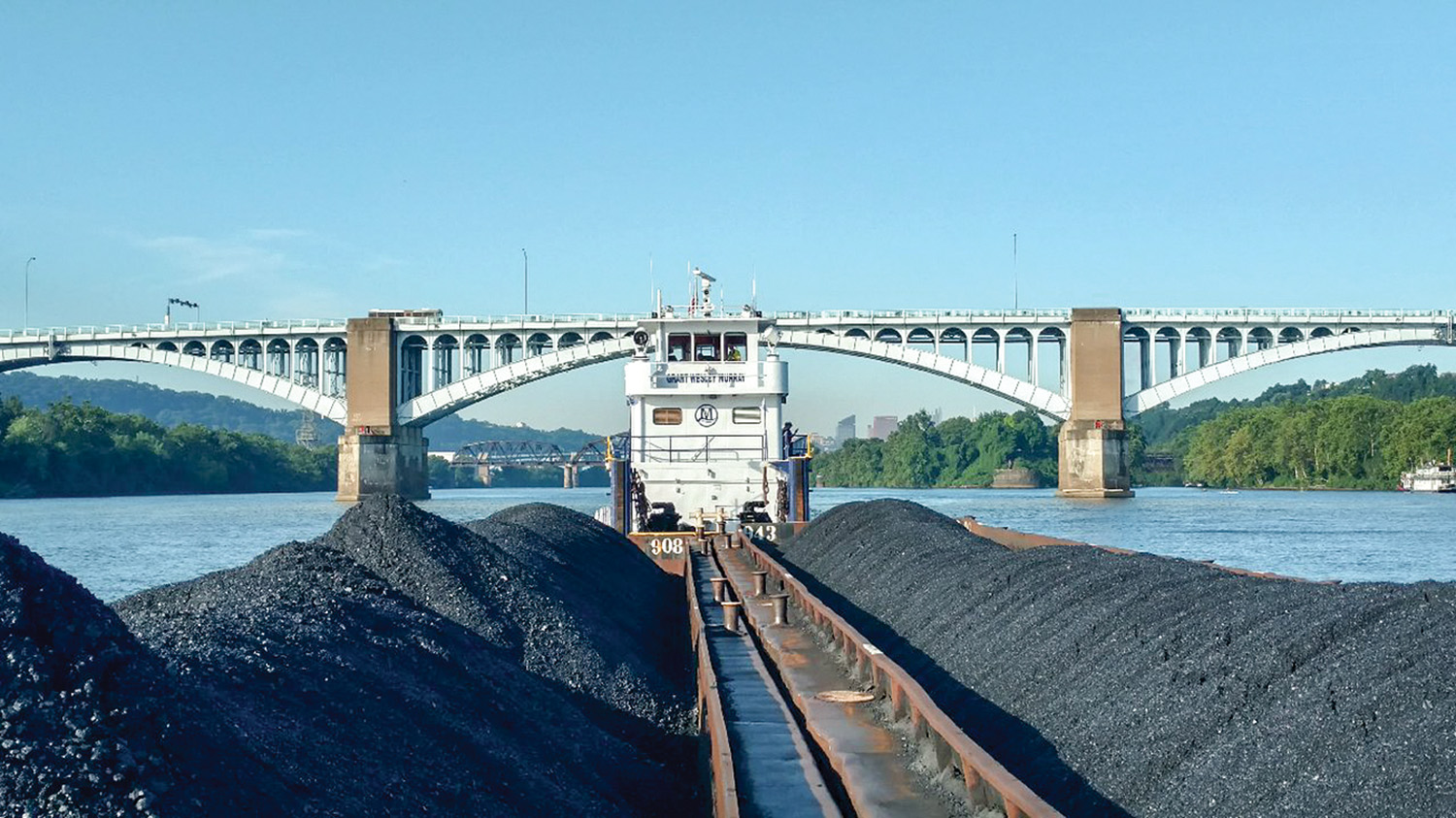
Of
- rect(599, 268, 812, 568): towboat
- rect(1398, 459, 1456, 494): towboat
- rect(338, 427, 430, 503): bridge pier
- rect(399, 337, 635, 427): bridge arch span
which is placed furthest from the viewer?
rect(1398, 459, 1456, 494): towboat

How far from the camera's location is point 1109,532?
44812 millimetres

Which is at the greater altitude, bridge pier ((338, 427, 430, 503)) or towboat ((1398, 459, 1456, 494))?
bridge pier ((338, 427, 430, 503))

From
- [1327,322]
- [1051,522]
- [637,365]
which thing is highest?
[1327,322]

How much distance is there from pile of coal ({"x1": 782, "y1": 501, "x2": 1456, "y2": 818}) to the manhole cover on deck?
0.58m

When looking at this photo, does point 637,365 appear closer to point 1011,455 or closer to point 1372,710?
point 1372,710

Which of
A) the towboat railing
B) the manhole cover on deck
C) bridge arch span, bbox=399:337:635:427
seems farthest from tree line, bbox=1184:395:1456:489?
the manhole cover on deck

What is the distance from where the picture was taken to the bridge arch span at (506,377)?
260 ft

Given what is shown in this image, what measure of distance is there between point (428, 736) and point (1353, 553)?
32.0m

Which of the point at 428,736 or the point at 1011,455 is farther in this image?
the point at 1011,455

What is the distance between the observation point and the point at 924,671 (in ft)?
32.5

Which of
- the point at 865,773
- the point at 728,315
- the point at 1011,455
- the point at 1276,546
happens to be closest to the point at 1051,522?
the point at 1276,546

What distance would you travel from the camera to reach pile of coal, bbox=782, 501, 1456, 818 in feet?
17.3

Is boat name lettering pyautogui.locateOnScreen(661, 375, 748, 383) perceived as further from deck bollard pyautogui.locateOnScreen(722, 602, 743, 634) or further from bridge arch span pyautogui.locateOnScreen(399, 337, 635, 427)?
bridge arch span pyautogui.locateOnScreen(399, 337, 635, 427)

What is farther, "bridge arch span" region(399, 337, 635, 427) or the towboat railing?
"bridge arch span" region(399, 337, 635, 427)
